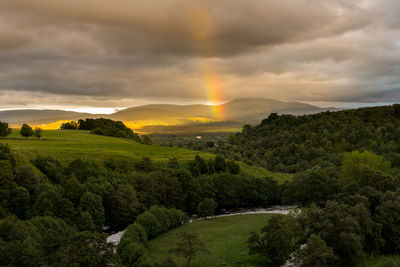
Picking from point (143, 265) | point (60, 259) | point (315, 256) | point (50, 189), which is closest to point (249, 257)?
point (315, 256)

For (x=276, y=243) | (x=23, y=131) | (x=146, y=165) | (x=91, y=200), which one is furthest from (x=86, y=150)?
(x=276, y=243)

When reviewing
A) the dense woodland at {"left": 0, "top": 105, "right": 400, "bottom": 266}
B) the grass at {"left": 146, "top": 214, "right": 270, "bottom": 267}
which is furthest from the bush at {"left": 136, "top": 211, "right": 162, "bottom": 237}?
the grass at {"left": 146, "top": 214, "right": 270, "bottom": 267}

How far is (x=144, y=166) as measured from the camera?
11288 centimetres

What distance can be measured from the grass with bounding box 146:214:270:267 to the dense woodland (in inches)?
115

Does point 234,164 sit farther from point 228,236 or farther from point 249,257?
point 249,257

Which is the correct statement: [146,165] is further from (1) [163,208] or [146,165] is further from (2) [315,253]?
(2) [315,253]

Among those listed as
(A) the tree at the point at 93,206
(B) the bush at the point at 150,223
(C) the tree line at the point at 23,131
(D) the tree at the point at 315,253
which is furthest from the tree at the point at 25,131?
(D) the tree at the point at 315,253

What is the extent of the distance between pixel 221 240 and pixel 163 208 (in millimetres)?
19412

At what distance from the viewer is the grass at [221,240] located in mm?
58344

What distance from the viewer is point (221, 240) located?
232ft

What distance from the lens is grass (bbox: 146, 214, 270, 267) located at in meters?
58.3

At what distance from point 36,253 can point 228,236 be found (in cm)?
4308

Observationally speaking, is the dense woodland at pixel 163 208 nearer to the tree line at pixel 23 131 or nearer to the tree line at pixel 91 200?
the tree line at pixel 91 200

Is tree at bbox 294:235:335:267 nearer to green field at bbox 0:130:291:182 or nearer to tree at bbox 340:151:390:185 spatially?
tree at bbox 340:151:390:185
